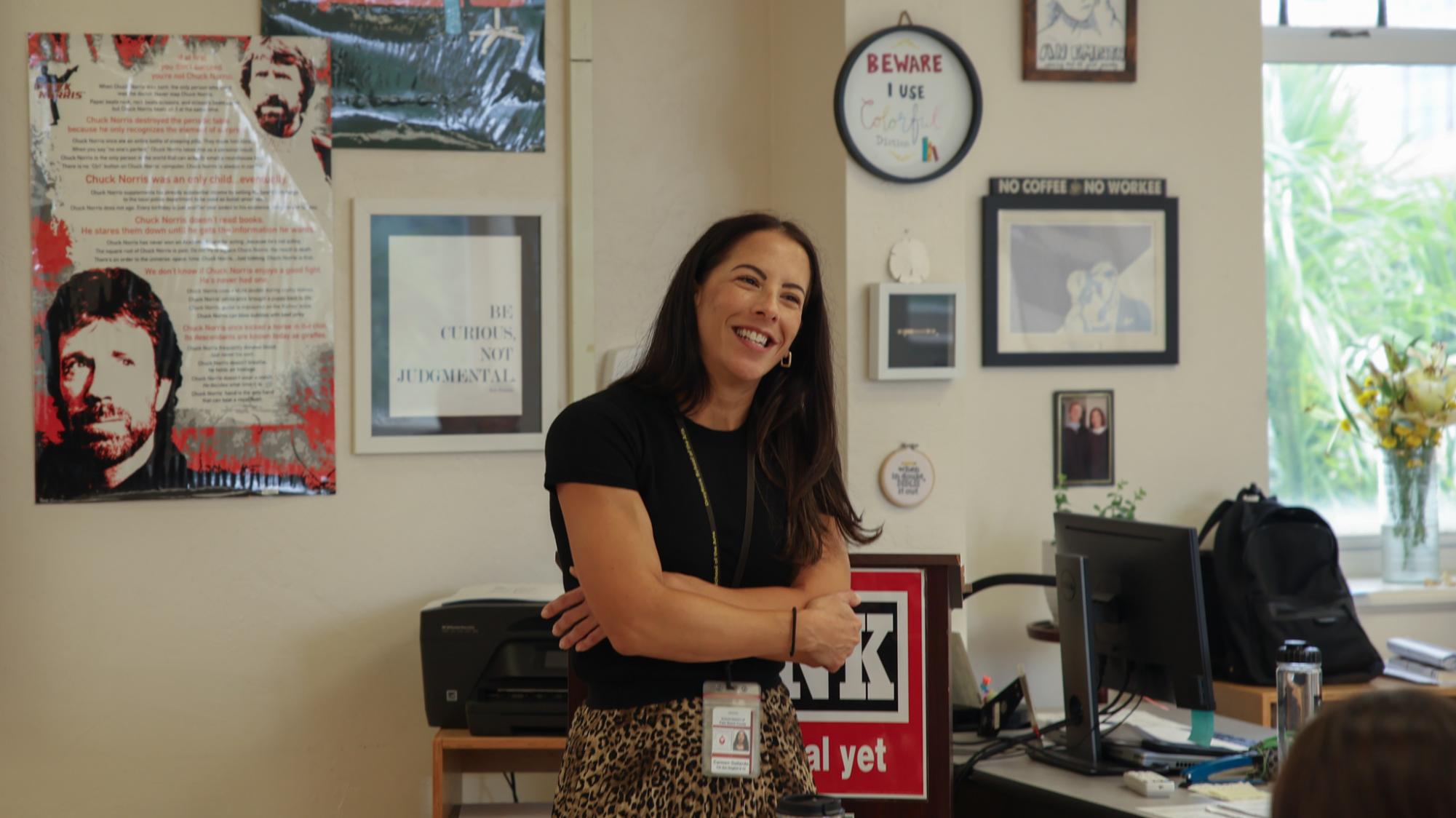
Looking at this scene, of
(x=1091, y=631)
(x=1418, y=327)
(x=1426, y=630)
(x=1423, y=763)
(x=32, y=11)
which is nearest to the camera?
(x=1423, y=763)

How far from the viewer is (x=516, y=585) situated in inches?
124

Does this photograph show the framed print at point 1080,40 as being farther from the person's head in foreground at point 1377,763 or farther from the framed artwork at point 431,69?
the person's head in foreground at point 1377,763

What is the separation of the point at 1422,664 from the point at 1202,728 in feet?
4.14

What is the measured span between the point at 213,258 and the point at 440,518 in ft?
2.75

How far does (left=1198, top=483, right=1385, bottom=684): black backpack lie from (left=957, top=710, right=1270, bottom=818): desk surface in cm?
66

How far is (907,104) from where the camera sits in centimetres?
317

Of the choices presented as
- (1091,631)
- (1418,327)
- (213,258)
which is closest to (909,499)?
(1091,631)

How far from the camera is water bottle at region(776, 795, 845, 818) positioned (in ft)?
5.21

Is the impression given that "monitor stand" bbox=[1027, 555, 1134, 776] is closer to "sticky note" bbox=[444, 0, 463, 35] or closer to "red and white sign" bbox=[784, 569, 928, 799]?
"red and white sign" bbox=[784, 569, 928, 799]

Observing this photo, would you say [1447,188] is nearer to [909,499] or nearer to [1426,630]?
[1426,630]

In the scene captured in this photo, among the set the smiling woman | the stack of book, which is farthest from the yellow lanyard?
the stack of book

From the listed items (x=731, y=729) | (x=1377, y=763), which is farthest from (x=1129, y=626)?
(x=1377, y=763)

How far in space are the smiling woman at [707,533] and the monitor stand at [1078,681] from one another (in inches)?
26.3

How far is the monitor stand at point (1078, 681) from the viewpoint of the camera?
2.47 meters
